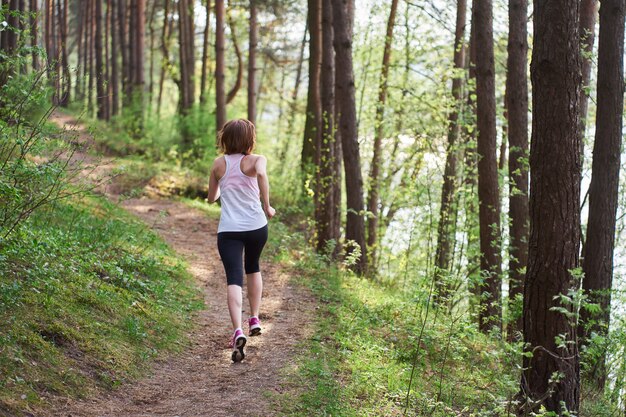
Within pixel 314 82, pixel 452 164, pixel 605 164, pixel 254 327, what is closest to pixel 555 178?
pixel 254 327

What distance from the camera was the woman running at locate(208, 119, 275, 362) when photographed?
6.64 meters

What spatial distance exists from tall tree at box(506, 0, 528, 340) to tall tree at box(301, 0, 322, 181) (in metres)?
5.27

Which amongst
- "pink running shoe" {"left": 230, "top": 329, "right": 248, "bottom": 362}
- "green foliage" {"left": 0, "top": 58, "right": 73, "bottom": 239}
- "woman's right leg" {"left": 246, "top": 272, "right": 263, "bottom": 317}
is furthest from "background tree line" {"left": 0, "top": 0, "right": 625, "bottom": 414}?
"pink running shoe" {"left": 230, "top": 329, "right": 248, "bottom": 362}

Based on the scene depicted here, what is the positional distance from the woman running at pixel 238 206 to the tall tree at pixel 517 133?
460 cm

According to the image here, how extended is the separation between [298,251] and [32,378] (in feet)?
28.1

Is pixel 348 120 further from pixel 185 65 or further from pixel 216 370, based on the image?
pixel 185 65

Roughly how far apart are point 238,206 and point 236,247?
15.6 inches

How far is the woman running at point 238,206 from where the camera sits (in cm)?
664

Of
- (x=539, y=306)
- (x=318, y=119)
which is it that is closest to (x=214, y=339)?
(x=539, y=306)

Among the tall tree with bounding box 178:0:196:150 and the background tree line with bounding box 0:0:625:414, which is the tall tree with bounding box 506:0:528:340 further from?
the tall tree with bounding box 178:0:196:150

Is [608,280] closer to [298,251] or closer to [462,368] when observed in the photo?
[462,368]

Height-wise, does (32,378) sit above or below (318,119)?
below

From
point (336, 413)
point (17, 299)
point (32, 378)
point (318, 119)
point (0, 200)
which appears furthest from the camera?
point (318, 119)

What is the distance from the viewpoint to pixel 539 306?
237 inches
